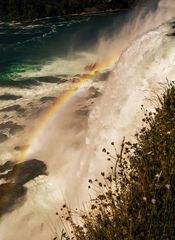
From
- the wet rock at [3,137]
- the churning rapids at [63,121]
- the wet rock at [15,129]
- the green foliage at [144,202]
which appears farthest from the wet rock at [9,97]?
the green foliage at [144,202]

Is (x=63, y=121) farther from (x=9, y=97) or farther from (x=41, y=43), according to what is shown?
(x=41, y=43)

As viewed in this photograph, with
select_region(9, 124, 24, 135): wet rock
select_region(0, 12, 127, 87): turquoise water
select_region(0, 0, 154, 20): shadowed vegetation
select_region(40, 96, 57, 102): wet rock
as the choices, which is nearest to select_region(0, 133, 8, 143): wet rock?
select_region(9, 124, 24, 135): wet rock

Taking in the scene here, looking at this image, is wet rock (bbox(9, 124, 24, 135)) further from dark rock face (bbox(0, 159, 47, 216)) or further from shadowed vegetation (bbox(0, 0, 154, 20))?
shadowed vegetation (bbox(0, 0, 154, 20))

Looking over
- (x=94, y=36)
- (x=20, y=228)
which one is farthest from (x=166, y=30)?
(x=94, y=36)

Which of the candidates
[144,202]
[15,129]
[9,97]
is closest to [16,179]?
[15,129]

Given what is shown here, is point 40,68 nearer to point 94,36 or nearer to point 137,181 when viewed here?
point 94,36

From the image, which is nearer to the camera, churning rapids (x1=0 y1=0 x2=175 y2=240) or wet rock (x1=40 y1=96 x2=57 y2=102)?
churning rapids (x1=0 y1=0 x2=175 y2=240)
